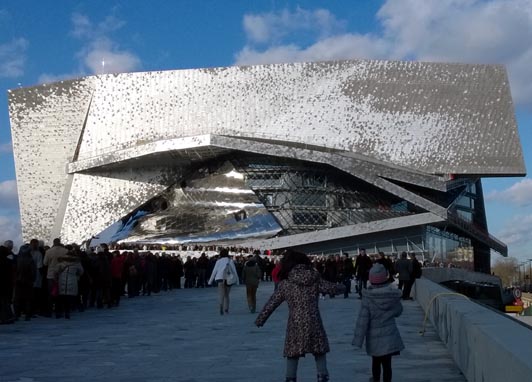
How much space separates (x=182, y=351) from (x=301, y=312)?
11.6ft

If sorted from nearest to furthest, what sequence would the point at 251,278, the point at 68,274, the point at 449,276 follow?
the point at 68,274 < the point at 251,278 < the point at 449,276

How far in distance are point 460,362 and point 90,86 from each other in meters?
43.3

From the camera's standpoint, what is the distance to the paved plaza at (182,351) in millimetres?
7195

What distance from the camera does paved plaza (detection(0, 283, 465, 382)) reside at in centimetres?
720

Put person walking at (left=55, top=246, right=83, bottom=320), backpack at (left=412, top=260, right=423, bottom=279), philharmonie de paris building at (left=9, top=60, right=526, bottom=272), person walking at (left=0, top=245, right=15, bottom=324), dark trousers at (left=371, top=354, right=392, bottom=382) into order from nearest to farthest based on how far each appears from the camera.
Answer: dark trousers at (left=371, top=354, right=392, bottom=382) → person walking at (left=0, top=245, right=15, bottom=324) → person walking at (left=55, top=246, right=83, bottom=320) → backpack at (left=412, top=260, right=423, bottom=279) → philharmonie de paris building at (left=9, top=60, right=526, bottom=272)

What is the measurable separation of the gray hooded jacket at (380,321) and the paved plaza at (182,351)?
1222 millimetres

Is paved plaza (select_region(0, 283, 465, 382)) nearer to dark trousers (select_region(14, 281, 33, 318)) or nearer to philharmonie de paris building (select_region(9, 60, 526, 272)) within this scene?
dark trousers (select_region(14, 281, 33, 318))

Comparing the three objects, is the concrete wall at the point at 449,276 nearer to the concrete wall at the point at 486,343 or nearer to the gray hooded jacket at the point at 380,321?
the concrete wall at the point at 486,343

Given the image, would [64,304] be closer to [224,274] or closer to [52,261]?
[52,261]

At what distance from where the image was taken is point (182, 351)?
8.98 m

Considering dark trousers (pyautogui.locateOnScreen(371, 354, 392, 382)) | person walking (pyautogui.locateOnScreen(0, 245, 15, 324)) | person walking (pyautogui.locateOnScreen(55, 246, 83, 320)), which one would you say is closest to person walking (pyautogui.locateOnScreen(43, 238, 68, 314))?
person walking (pyautogui.locateOnScreen(55, 246, 83, 320))

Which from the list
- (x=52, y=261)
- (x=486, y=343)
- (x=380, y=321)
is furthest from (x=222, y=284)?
(x=486, y=343)

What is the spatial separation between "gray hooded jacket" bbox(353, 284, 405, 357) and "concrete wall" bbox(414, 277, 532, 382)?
2.09 ft

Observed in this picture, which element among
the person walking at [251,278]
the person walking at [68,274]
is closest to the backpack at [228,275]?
the person walking at [251,278]
